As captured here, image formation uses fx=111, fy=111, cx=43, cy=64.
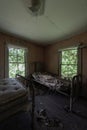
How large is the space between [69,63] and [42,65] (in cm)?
168

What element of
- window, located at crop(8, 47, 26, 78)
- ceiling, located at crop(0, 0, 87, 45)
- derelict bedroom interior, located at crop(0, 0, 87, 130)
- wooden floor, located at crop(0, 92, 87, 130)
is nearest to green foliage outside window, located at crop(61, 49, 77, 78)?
derelict bedroom interior, located at crop(0, 0, 87, 130)

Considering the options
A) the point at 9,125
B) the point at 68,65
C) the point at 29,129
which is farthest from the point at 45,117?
the point at 68,65

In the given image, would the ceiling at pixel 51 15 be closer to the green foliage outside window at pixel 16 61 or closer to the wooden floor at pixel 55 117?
the green foliage outside window at pixel 16 61

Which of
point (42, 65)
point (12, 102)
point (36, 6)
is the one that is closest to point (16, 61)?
point (42, 65)

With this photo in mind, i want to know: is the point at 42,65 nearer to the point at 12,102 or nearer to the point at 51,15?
the point at 51,15

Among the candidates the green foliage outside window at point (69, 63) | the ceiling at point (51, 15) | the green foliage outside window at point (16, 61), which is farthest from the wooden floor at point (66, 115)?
the ceiling at point (51, 15)

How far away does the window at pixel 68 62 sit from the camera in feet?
12.3

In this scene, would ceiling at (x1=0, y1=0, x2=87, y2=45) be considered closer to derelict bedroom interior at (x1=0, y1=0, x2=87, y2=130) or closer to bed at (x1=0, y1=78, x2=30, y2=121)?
derelict bedroom interior at (x1=0, y1=0, x2=87, y2=130)

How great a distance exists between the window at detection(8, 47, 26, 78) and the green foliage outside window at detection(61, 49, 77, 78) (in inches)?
66.3

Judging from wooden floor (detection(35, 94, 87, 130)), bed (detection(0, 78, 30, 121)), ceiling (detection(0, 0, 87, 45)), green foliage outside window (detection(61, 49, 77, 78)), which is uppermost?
ceiling (detection(0, 0, 87, 45))

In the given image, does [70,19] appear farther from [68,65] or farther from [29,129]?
[29,129]

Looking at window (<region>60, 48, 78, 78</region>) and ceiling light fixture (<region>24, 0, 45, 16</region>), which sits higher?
ceiling light fixture (<region>24, 0, 45, 16</region>)

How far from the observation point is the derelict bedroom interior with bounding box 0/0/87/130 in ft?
6.34

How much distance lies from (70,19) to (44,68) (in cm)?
312
